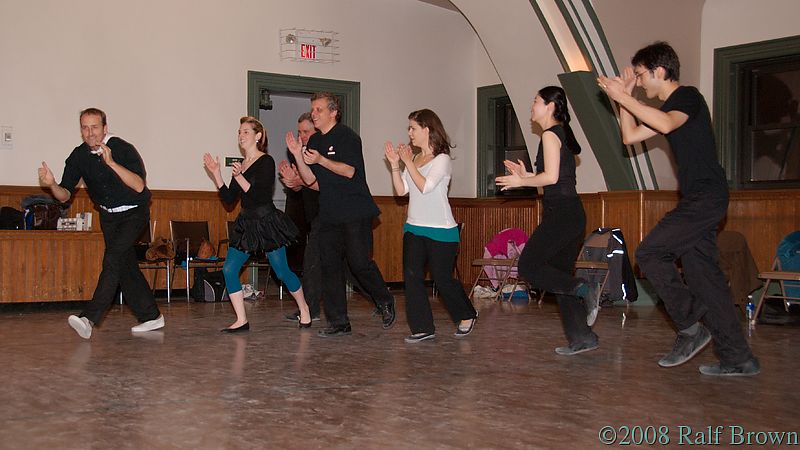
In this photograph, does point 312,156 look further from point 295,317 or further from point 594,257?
point 594,257

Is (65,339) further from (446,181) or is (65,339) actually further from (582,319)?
(582,319)

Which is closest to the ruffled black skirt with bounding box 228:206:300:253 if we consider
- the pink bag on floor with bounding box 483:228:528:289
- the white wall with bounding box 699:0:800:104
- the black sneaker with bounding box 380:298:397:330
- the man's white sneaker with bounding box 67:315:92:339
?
the black sneaker with bounding box 380:298:397:330

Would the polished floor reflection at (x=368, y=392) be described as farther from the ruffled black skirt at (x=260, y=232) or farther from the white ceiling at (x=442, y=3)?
the white ceiling at (x=442, y=3)

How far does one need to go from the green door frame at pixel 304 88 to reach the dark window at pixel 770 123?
170 inches

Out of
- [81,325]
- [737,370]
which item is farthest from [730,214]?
[81,325]

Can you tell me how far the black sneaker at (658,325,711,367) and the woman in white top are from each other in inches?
59.5

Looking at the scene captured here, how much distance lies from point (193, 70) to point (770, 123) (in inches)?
240

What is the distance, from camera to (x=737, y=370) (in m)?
4.52

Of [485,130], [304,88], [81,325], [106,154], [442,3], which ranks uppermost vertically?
[442,3]

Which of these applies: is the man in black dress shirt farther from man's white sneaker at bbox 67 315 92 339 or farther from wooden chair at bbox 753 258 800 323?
wooden chair at bbox 753 258 800 323

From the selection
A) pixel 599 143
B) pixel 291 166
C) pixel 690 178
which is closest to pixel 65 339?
pixel 291 166

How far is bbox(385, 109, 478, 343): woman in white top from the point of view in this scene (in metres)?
5.57

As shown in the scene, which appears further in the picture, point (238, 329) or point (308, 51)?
point (308, 51)

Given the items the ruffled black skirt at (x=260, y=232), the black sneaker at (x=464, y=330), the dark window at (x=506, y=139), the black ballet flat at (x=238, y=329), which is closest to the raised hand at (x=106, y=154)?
the ruffled black skirt at (x=260, y=232)
